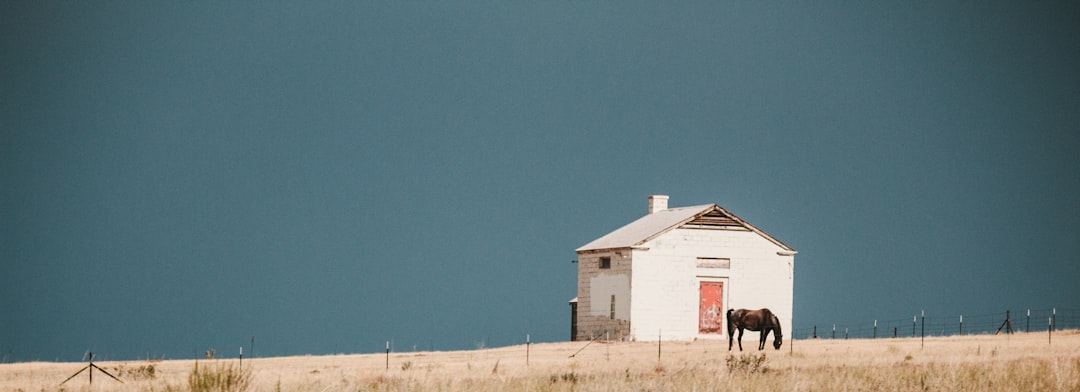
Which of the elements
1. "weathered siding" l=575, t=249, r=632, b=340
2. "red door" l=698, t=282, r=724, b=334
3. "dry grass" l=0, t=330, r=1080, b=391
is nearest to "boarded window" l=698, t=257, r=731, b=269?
"red door" l=698, t=282, r=724, b=334

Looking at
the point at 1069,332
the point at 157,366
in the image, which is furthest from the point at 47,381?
the point at 1069,332

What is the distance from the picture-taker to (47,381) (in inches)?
1206

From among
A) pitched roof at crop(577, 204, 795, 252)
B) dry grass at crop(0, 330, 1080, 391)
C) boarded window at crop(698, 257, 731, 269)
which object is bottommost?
dry grass at crop(0, 330, 1080, 391)

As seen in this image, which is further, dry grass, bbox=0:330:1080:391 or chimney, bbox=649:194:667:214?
chimney, bbox=649:194:667:214

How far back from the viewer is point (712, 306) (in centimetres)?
4997

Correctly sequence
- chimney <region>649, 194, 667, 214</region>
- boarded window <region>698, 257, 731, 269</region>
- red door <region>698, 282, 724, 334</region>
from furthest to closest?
chimney <region>649, 194, 667, 214</region> → boarded window <region>698, 257, 731, 269</region> → red door <region>698, 282, 724, 334</region>

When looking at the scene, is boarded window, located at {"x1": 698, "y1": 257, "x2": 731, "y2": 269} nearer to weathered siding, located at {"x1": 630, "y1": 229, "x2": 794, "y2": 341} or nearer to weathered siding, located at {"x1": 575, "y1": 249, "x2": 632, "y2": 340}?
weathered siding, located at {"x1": 630, "y1": 229, "x2": 794, "y2": 341}

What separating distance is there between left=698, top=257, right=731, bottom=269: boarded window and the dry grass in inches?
160

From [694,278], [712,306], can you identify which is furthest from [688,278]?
[712,306]

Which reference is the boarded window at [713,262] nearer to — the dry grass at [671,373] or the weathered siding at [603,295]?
the weathered siding at [603,295]

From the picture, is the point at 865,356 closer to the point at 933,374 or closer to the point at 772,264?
the point at 933,374

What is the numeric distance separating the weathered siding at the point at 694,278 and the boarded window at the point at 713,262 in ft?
0.40

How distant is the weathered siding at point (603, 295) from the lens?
1945 inches

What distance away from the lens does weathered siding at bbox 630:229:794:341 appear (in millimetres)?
49031
